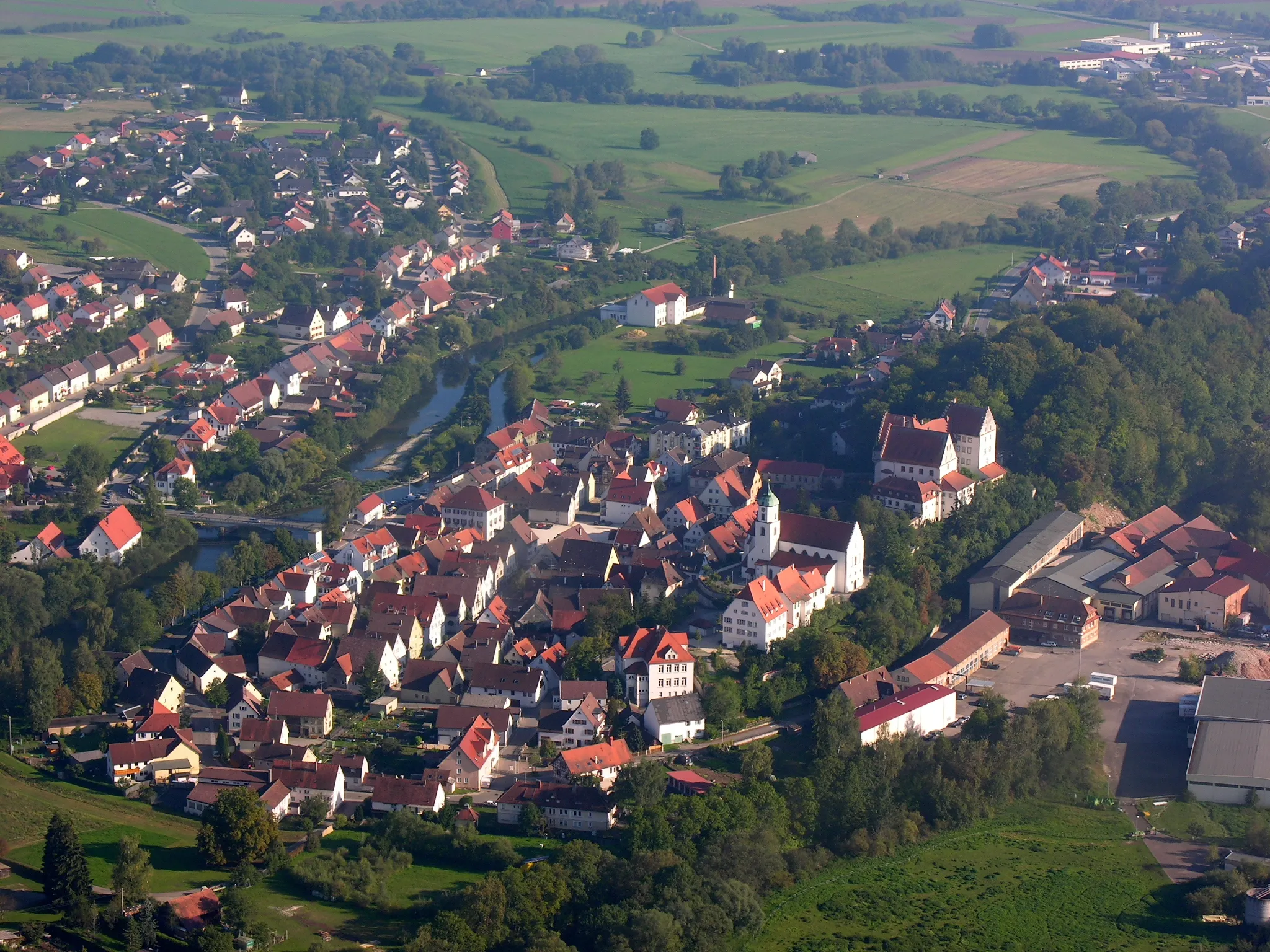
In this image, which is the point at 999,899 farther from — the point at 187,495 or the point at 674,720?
the point at 187,495

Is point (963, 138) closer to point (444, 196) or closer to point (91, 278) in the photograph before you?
point (444, 196)

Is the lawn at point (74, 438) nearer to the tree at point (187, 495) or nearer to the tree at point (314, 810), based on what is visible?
the tree at point (187, 495)

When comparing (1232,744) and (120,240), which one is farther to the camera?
(120,240)

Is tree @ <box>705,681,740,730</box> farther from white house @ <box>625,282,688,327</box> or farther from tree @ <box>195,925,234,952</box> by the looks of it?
white house @ <box>625,282,688,327</box>

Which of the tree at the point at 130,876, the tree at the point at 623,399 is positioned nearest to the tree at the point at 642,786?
the tree at the point at 130,876

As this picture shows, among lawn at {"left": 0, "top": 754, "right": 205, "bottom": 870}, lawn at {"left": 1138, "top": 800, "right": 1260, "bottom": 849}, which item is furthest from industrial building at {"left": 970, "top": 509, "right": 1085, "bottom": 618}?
lawn at {"left": 0, "top": 754, "right": 205, "bottom": 870}

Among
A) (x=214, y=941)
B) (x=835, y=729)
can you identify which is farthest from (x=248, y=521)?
(x=214, y=941)

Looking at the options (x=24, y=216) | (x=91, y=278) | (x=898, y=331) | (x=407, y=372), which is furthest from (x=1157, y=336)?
(x=24, y=216)
